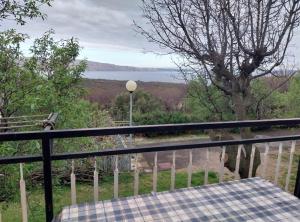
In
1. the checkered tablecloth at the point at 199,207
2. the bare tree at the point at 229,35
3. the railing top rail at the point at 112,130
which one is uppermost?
the bare tree at the point at 229,35

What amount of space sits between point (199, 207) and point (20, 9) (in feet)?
12.4

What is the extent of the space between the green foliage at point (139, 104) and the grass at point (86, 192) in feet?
23.5

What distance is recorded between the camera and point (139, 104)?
1747 centimetres

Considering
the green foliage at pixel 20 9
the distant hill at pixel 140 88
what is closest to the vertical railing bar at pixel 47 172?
the green foliage at pixel 20 9

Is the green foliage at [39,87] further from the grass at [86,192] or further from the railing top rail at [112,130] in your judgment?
the railing top rail at [112,130]

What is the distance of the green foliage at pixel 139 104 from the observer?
54.7 feet

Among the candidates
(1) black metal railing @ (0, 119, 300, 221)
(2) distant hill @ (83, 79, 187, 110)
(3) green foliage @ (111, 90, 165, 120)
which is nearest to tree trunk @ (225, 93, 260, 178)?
(1) black metal railing @ (0, 119, 300, 221)

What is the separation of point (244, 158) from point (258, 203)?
4439 millimetres

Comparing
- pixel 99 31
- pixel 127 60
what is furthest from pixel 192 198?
pixel 127 60

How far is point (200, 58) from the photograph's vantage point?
18.4 ft

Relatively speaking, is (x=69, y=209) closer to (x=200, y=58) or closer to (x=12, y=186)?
(x=12, y=186)

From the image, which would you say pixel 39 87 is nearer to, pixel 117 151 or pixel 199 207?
pixel 117 151

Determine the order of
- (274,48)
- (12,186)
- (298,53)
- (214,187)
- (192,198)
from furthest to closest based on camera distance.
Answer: (298,53) < (274,48) < (12,186) < (214,187) < (192,198)

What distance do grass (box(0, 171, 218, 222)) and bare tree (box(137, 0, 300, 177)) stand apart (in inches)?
109
